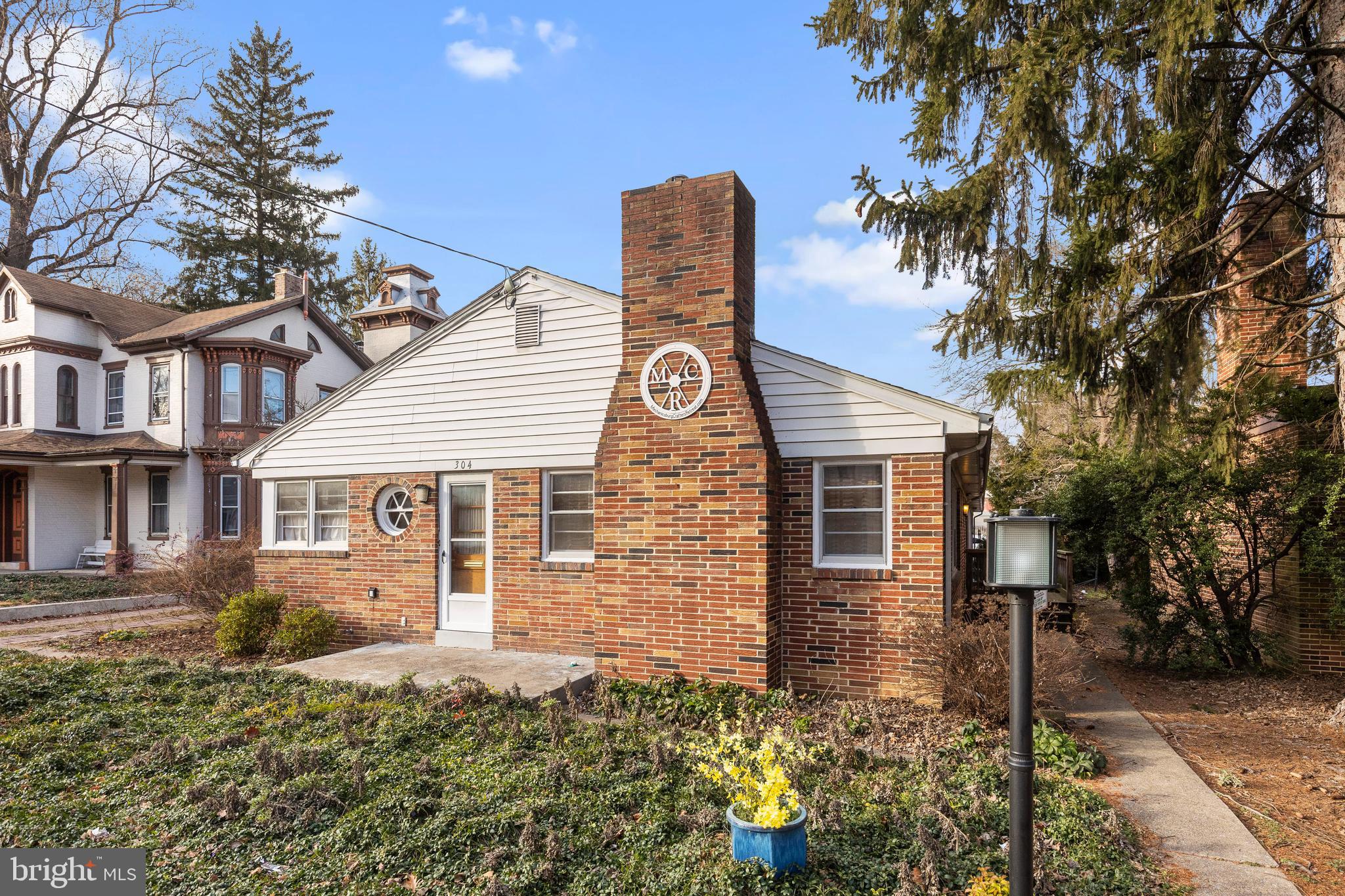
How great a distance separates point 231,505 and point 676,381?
58.7ft

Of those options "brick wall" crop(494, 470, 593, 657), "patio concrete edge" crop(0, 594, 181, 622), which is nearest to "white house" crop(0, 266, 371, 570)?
"patio concrete edge" crop(0, 594, 181, 622)

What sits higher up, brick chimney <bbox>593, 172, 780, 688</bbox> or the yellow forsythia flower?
brick chimney <bbox>593, 172, 780, 688</bbox>

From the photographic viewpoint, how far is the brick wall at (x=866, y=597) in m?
6.63

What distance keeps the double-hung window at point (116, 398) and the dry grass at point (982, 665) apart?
2264cm

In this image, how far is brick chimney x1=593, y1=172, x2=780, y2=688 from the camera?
6691 mm

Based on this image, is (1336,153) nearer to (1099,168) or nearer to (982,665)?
(1099,168)

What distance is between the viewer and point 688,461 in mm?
6949

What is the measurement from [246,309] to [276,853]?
19.9 meters

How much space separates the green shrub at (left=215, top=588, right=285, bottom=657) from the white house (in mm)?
10766

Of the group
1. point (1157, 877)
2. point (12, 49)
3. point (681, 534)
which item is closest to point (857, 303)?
point (681, 534)

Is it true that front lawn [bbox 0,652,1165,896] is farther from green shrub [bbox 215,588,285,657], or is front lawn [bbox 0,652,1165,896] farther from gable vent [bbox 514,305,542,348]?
gable vent [bbox 514,305,542,348]

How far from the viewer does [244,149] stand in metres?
30.4

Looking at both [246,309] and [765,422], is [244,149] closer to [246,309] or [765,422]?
[246,309]

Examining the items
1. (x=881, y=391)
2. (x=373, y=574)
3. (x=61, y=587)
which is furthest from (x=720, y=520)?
(x=61, y=587)
